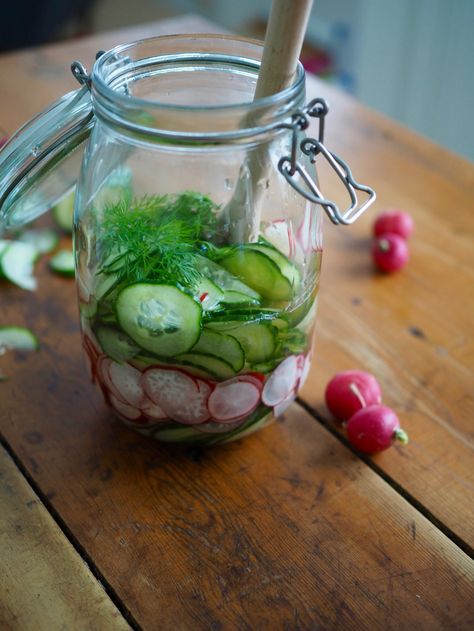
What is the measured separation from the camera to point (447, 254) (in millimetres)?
1163

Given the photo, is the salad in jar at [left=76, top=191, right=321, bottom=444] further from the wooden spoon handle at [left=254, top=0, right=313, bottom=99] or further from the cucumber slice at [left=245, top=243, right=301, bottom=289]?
the wooden spoon handle at [left=254, top=0, right=313, bottom=99]

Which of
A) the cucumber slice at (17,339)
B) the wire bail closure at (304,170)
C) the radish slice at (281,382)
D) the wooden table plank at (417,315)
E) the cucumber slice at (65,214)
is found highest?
the wire bail closure at (304,170)

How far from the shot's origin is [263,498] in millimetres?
816

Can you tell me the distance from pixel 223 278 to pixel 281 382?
5.3 inches

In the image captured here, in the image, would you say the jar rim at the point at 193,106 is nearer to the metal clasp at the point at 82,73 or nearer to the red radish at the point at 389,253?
the metal clasp at the point at 82,73

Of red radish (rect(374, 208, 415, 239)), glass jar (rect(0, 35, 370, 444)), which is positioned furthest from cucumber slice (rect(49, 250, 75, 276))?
red radish (rect(374, 208, 415, 239))

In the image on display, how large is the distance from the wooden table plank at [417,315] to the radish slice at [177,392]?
0.21 m

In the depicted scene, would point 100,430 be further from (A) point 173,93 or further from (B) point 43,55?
(B) point 43,55

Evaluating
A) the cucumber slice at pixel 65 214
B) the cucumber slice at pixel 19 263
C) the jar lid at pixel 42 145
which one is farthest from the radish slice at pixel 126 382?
the cucumber slice at pixel 65 214

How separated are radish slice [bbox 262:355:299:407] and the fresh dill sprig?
133mm

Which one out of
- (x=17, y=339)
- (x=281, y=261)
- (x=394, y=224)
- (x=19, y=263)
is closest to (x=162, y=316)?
(x=281, y=261)

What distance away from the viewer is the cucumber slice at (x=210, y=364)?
0.73 m

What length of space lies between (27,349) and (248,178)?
0.40m

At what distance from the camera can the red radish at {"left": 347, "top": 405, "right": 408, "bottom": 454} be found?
2.79ft
